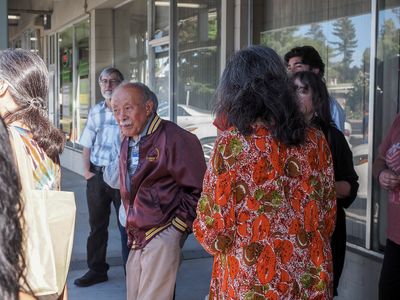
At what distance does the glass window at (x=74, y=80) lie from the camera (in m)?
13.4

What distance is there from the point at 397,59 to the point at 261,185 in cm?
267

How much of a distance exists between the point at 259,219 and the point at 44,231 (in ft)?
3.33

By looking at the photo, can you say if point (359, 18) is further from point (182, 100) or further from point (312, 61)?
point (182, 100)

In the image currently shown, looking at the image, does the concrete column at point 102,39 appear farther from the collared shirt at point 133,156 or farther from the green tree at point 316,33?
the collared shirt at point 133,156

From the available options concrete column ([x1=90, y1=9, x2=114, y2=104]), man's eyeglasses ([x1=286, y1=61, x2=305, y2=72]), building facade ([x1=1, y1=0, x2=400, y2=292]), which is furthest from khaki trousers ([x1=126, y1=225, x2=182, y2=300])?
concrete column ([x1=90, y1=9, x2=114, y2=104])

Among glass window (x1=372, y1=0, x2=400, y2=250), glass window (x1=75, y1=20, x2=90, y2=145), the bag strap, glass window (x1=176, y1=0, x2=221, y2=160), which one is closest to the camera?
the bag strap

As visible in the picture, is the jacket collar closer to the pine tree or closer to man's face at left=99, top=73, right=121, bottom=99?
man's face at left=99, top=73, right=121, bottom=99

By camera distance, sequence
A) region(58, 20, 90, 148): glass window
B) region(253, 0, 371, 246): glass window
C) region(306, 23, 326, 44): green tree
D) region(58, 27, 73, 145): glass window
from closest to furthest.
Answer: region(253, 0, 371, 246): glass window
region(306, 23, 326, 44): green tree
region(58, 20, 90, 148): glass window
region(58, 27, 73, 145): glass window

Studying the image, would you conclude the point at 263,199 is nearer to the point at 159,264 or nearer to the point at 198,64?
the point at 159,264

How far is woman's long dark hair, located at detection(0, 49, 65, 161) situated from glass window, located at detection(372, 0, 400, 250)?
3.02 metres

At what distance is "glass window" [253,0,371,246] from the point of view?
5.22 m

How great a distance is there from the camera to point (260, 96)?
104 inches

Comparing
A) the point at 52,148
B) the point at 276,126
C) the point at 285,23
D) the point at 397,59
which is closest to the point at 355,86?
the point at 397,59

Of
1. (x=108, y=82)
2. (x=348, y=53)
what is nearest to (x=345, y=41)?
(x=348, y=53)
